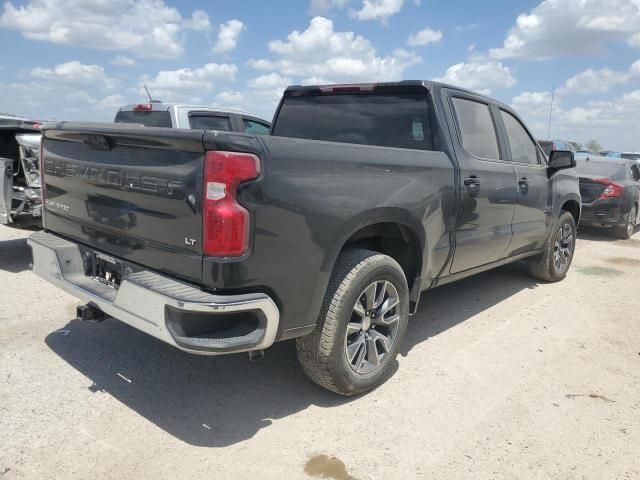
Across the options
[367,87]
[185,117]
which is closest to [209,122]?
[185,117]

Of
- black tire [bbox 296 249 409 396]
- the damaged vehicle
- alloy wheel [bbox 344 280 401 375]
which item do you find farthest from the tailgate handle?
the damaged vehicle

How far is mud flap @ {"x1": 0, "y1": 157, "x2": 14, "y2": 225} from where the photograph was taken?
528 cm

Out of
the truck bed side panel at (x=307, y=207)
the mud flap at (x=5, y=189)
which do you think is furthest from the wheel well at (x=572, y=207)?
the mud flap at (x=5, y=189)

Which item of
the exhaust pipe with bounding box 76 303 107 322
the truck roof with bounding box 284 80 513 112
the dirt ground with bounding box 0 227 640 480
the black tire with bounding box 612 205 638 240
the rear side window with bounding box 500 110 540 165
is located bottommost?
the dirt ground with bounding box 0 227 640 480

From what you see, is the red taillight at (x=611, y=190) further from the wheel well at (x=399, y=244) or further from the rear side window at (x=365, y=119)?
the wheel well at (x=399, y=244)

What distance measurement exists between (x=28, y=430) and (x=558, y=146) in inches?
703

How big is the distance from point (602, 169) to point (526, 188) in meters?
6.15

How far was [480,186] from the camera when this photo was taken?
4.05 meters

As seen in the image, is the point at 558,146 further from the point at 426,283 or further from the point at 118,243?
the point at 118,243

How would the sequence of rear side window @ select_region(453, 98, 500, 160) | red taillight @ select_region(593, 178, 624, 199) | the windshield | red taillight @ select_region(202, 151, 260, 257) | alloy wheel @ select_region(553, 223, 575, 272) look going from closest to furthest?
red taillight @ select_region(202, 151, 260, 257)
rear side window @ select_region(453, 98, 500, 160)
alloy wheel @ select_region(553, 223, 575, 272)
red taillight @ select_region(593, 178, 624, 199)
the windshield

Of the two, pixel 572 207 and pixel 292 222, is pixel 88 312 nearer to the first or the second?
pixel 292 222

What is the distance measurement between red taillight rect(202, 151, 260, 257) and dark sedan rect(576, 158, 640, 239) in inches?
A: 342

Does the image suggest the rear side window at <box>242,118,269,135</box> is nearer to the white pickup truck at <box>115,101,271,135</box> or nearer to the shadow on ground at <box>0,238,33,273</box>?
the white pickup truck at <box>115,101,271,135</box>

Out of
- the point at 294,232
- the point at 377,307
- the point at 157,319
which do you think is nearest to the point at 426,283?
the point at 377,307
